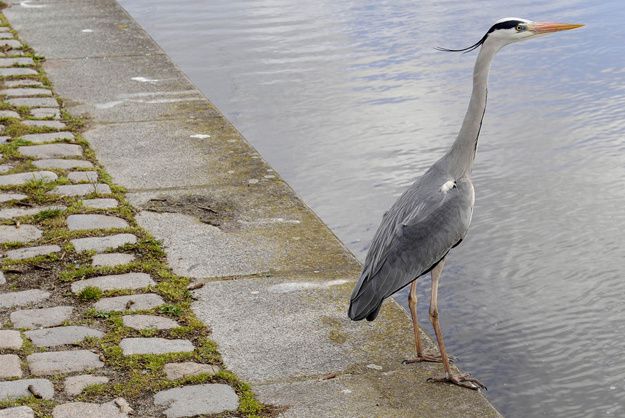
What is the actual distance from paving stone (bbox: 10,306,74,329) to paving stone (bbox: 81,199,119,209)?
122 centimetres

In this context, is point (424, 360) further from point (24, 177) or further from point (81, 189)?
point (24, 177)

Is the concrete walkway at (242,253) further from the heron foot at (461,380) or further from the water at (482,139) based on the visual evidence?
the water at (482,139)

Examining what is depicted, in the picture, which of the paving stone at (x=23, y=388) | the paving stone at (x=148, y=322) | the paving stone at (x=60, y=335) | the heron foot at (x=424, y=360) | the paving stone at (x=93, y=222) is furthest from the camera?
the paving stone at (x=93, y=222)

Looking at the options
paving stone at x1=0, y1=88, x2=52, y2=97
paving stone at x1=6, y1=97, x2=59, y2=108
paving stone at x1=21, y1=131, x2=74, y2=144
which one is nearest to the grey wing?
paving stone at x1=21, y1=131, x2=74, y2=144

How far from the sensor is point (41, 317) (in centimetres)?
454

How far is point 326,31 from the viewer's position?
10.5 metres

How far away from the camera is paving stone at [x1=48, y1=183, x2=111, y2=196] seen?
596cm

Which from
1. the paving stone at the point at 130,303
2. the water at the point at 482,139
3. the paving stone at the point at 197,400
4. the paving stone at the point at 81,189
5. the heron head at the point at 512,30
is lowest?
the water at the point at 482,139

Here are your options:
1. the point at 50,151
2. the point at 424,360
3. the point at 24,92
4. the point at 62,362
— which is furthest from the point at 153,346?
the point at 24,92

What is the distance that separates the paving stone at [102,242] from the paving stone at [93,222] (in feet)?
0.48

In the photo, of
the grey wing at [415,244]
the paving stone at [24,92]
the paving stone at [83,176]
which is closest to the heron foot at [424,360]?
the grey wing at [415,244]

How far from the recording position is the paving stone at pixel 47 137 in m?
6.85

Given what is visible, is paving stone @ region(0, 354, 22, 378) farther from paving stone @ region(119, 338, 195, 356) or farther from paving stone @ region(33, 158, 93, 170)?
paving stone @ region(33, 158, 93, 170)

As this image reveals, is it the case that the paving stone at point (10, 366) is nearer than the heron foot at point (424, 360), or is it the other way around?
the paving stone at point (10, 366)
